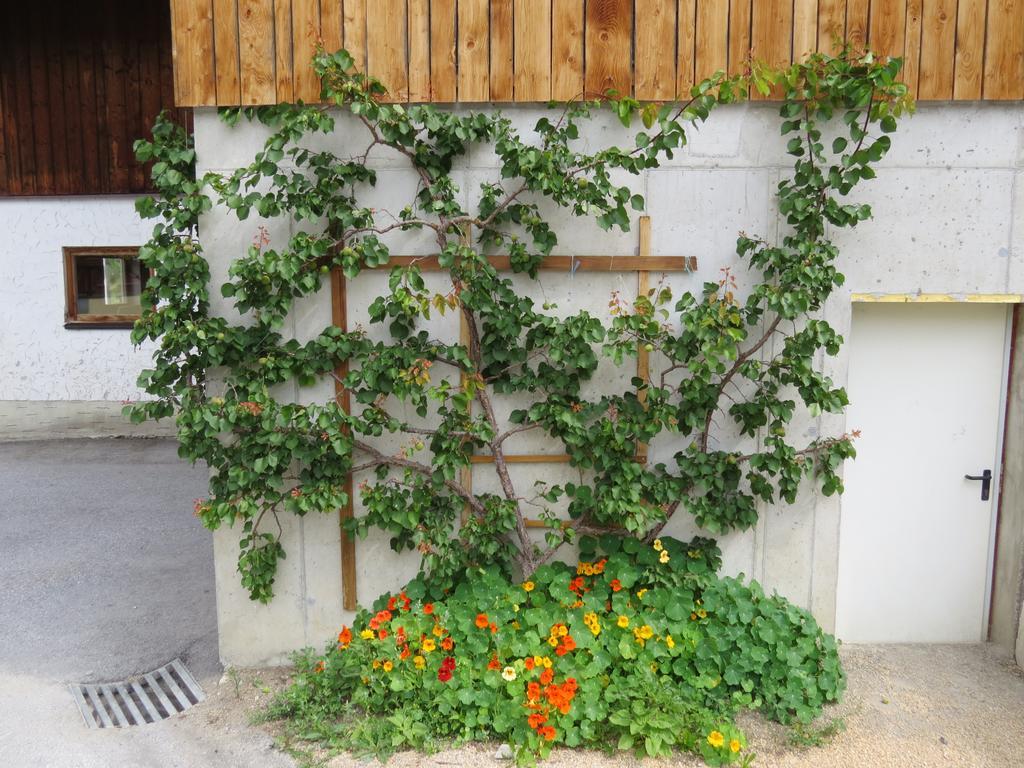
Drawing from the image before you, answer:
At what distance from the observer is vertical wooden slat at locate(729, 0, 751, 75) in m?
3.97

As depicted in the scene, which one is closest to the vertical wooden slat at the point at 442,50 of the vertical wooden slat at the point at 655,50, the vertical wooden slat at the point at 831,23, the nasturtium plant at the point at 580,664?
the vertical wooden slat at the point at 655,50

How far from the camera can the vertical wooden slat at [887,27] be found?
155 inches

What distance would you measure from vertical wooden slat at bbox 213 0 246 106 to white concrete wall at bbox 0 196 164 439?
6.20 m

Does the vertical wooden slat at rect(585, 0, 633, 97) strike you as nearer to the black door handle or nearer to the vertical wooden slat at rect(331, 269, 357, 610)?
the vertical wooden slat at rect(331, 269, 357, 610)

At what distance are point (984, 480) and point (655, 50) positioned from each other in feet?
9.39

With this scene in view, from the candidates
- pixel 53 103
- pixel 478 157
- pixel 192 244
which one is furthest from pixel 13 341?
pixel 478 157

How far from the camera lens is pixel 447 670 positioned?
376cm

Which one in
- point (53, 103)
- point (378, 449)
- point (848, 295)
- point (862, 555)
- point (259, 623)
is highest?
point (53, 103)

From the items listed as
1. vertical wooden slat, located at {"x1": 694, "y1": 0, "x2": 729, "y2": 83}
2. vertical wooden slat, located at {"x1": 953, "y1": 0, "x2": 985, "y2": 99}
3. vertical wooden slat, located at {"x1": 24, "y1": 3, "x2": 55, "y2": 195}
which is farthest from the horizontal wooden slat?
vertical wooden slat, located at {"x1": 24, "y1": 3, "x2": 55, "y2": 195}

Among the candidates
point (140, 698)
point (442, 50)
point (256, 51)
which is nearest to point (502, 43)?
point (442, 50)

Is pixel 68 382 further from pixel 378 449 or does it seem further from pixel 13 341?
pixel 378 449

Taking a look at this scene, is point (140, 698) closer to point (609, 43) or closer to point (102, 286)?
point (609, 43)

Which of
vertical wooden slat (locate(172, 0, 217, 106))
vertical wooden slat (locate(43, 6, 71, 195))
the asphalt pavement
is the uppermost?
vertical wooden slat (locate(43, 6, 71, 195))

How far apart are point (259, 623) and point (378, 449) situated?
1133 mm
